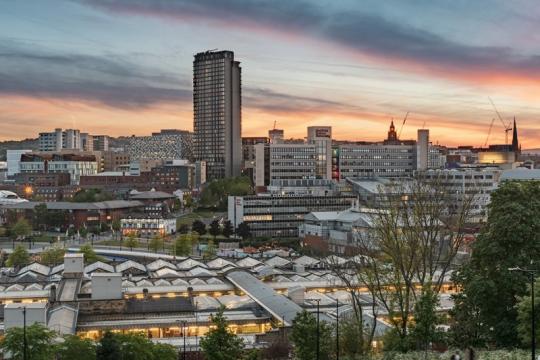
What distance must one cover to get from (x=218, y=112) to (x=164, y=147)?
48.9 metres

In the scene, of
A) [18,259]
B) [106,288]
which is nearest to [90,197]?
[18,259]

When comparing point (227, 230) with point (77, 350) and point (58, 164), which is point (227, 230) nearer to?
point (77, 350)

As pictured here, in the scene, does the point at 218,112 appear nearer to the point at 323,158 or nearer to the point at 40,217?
the point at 323,158

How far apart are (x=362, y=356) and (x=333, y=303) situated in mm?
13159

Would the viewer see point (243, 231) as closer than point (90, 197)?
Yes

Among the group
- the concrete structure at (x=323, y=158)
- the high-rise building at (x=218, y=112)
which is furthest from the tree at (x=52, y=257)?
the high-rise building at (x=218, y=112)

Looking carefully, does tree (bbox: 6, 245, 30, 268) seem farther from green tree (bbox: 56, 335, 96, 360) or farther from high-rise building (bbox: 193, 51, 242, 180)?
high-rise building (bbox: 193, 51, 242, 180)

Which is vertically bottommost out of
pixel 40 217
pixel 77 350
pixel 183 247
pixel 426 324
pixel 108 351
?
pixel 183 247

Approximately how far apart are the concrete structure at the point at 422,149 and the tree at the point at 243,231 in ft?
167

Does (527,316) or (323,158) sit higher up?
(323,158)

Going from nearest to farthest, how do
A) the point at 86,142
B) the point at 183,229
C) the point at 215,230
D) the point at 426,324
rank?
the point at 426,324, the point at 215,230, the point at 183,229, the point at 86,142

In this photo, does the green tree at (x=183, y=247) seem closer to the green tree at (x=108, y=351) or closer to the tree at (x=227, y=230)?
the tree at (x=227, y=230)

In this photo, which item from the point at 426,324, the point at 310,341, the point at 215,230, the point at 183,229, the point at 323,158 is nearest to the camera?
the point at 426,324

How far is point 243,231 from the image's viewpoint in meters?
65.4
